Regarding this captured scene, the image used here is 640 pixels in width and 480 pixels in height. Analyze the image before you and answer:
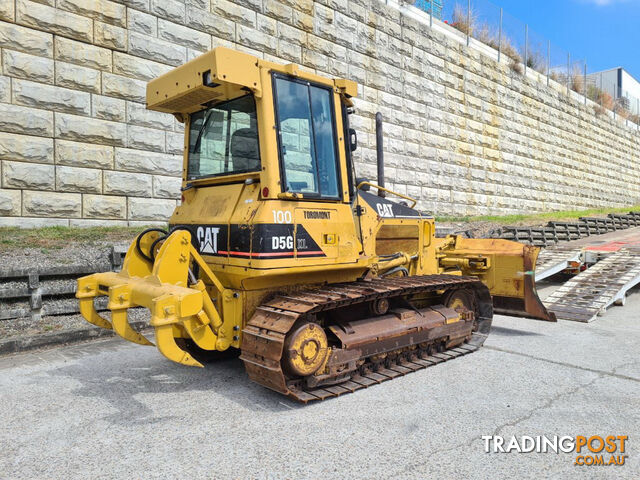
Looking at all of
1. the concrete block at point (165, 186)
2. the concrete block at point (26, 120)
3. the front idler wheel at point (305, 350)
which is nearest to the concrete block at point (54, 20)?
the concrete block at point (26, 120)

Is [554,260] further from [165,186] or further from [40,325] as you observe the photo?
[40,325]

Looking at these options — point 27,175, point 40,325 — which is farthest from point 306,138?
point 27,175

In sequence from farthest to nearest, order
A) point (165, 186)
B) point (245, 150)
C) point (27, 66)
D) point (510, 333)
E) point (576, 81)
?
point (576, 81) → point (165, 186) → point (27, 66) → point (510, 333) → point (245, 150)

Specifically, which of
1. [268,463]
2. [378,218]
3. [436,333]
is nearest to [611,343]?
[436,333]

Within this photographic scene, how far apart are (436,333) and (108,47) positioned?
273 inches

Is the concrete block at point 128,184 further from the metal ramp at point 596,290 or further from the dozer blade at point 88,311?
the metal ramp at point 596,290

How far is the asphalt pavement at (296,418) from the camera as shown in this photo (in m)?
3.12

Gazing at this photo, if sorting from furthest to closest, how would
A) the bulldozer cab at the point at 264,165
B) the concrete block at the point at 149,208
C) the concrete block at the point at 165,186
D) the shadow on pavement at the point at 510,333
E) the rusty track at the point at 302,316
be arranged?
the concrete block at the point at 165,186 < the concrete block at the point at 149,208 < the shadow on pavement at the point at 510,333 < the bulldozer cab at the point at 264,165 < the rusty track at the point at 302,316

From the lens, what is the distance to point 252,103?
438 cm

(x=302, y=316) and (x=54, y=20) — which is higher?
(x=54, y=20)

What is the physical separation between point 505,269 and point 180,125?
621 centimetres

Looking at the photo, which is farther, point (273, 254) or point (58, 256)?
point (58, 256)

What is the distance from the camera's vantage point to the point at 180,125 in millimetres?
9250

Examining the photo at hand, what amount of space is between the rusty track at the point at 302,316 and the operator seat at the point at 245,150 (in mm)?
1222
